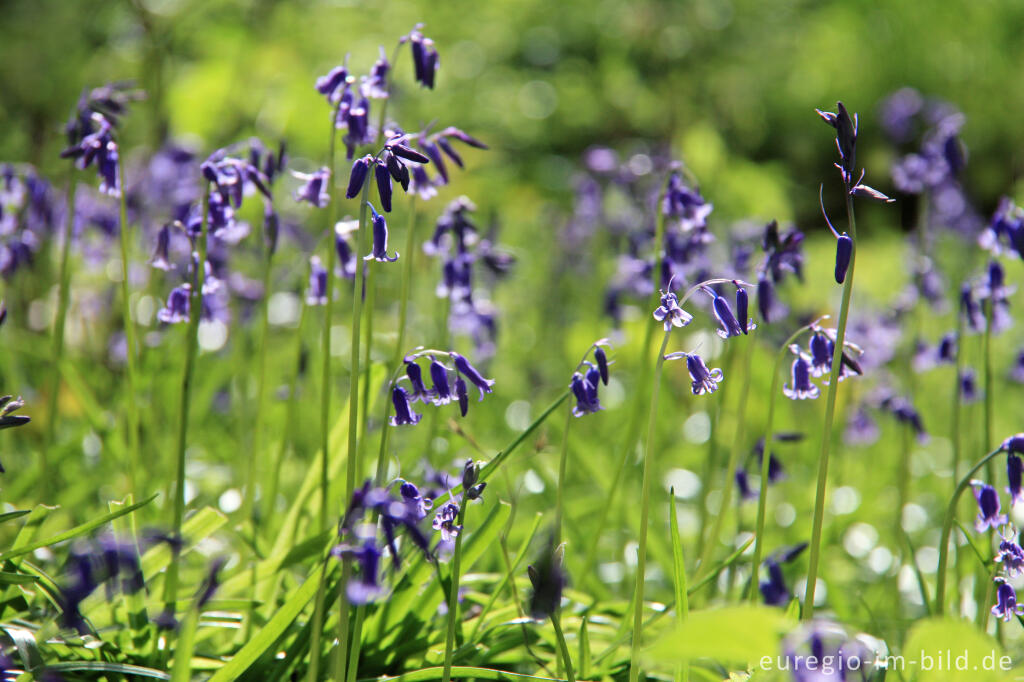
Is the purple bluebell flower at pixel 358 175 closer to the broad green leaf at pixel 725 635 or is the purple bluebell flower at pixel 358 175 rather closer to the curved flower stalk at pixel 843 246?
the curved flower stalk at pixel 843 246

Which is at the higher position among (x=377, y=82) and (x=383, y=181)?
(x=377, y=82)

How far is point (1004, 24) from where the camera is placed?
13.3 m

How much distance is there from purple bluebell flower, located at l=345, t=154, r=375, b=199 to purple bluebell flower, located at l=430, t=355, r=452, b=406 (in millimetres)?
386

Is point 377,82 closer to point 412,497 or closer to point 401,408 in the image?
point 401,408

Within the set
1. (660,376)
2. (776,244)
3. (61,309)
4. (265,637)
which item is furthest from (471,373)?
(61,309)

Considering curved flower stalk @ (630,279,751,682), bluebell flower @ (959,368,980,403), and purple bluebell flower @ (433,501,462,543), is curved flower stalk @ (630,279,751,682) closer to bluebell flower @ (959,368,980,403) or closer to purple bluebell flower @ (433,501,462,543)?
purple bluebell flower @ (433,501,462,543)

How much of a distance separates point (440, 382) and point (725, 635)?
900 millimetres

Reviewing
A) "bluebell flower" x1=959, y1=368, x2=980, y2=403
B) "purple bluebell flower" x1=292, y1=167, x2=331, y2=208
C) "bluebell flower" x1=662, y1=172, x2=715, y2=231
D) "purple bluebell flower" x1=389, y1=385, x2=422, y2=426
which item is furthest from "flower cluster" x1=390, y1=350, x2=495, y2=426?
"bluebell flower" x1=959, y1=368, x2=980, y2=403

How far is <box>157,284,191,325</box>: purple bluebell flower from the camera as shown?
2307 mm

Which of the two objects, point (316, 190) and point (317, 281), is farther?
point (317, 281)

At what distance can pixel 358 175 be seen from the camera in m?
1.60

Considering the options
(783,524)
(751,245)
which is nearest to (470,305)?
(751,245)

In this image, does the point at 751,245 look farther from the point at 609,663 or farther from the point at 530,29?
the point at 530,29

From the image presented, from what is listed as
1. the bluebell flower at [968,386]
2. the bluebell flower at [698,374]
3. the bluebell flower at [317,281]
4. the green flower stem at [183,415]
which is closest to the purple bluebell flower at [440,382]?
the bluebell flower at [698,374]
